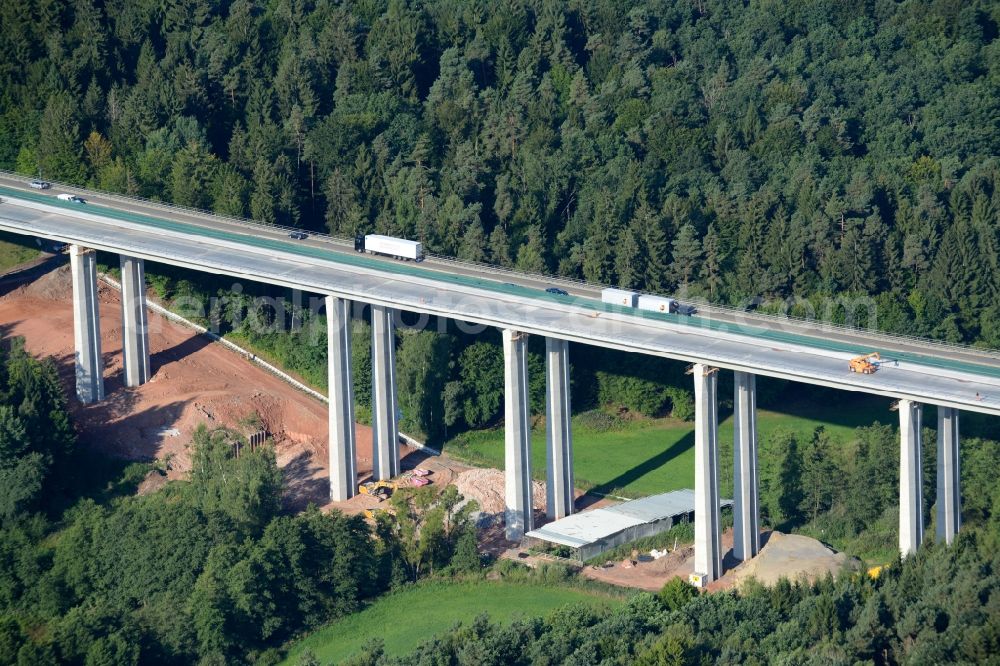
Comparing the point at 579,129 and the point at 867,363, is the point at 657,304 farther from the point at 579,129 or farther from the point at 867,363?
the point at 579,129

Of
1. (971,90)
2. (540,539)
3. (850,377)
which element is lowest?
(540,539)

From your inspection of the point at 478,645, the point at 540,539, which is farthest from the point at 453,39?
the point at 478,645

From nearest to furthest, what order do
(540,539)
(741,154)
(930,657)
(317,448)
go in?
(930,657), (540,539), (317,448), (741,154)

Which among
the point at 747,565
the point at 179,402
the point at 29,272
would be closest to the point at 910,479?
the point at 747,565

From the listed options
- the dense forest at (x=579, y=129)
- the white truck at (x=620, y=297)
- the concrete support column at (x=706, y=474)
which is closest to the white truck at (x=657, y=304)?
the white truck at (x=620, y=297)

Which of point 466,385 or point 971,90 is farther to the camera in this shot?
point 971,90

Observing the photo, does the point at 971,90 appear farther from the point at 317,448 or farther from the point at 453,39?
Answer: the point at 317,448

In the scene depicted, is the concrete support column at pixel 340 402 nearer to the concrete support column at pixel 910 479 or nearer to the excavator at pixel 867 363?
the excavator at pixel 867 363
